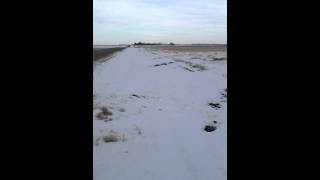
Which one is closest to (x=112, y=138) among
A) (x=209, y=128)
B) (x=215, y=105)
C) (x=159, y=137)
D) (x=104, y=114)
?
(x=159, y=137)

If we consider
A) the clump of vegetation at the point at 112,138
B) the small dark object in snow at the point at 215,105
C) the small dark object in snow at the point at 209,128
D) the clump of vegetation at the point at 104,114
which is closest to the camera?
the clump of vegetation at the point at 112,138

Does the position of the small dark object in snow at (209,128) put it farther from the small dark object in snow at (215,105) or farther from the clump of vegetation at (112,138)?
the small dark object in snow at (215,105)

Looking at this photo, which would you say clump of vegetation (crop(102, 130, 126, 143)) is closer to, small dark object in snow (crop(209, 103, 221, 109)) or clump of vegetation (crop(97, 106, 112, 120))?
clump of vegetation (crop(97, 106, 112, 120))

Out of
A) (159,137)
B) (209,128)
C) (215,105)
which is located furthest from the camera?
(215,105)

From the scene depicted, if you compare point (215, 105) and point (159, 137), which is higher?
point (215, 105)

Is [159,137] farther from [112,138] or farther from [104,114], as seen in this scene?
[104,114]

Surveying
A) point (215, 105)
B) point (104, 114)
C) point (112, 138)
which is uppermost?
point (215, 105)

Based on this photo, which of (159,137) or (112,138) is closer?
(112,138)

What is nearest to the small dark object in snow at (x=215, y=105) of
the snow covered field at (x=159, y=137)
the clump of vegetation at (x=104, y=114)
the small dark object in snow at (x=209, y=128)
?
the snow covered field at (x=159, y=137)

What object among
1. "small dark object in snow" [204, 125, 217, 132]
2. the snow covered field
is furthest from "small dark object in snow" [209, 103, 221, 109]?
"small dark object in snow" [204, 125, 217, 132]

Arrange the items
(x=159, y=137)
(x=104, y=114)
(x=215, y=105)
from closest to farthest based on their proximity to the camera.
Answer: (x=159, y=137) → (x=104, y=114) → (x=215, y=105)
